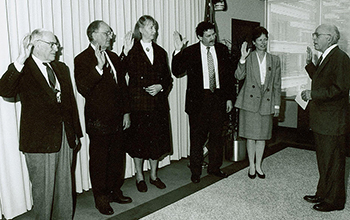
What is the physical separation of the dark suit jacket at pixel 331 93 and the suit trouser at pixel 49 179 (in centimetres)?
216

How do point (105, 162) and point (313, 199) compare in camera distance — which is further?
point (313, 199)

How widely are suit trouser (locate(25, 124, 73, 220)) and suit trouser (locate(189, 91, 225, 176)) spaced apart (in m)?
1.49

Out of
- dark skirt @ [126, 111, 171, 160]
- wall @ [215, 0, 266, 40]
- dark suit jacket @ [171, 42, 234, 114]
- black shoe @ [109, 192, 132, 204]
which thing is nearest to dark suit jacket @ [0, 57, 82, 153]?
black shoe @ [109, 192, 132, 204]

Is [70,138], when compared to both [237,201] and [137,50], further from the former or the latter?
[237,201]

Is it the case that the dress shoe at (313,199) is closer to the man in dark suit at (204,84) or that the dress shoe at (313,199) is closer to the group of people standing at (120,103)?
the group of people standing at (120,103)

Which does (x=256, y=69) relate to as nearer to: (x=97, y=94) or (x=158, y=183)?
(x=158, y=183)

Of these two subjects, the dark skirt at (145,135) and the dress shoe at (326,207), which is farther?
the dark skirt at (145,135)

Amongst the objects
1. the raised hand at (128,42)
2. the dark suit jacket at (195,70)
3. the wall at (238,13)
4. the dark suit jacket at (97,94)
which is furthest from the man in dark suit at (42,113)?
the wall at (238,13)

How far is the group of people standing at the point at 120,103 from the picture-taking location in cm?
225

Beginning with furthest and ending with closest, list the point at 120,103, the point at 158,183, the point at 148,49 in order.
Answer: the point at 158,183, the point at 148,49, the point at 120,103

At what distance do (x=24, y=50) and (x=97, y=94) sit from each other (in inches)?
28.2

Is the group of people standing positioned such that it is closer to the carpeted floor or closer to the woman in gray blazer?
the woman in gray blazer

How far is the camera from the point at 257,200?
3000 mm

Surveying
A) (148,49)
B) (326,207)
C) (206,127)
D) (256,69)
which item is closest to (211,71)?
(256,69)
